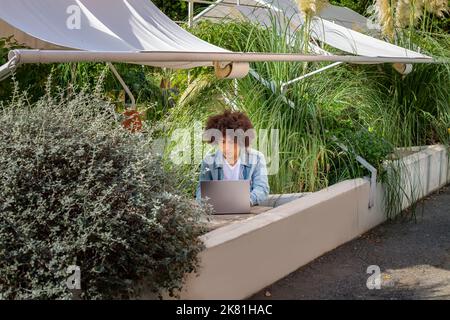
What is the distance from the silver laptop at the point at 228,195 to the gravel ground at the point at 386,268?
2.15ft

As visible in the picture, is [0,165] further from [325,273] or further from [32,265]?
[325,273]

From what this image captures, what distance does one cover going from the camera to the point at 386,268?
6832 mm

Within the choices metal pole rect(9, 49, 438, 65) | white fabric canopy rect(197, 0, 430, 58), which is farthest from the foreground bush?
white fabric canopy rect(197, 0, 430, 58)

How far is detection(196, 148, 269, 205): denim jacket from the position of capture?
22.5ft

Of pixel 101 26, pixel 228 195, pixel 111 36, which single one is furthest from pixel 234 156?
pixel 101 26

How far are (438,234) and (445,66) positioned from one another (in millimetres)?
3609

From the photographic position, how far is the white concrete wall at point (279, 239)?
534 centimetres

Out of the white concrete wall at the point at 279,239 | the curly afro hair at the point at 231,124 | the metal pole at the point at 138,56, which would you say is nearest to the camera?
the metal pole at the point at 138,56

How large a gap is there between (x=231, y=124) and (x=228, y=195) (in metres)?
0.65

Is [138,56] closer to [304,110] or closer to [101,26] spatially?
[101,26]

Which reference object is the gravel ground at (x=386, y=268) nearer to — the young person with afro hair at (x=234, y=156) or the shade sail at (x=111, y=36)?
the young person with afro hair at (x=234, y=156)

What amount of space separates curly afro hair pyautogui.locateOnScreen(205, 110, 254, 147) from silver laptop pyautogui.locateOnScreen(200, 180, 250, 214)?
1.89ft

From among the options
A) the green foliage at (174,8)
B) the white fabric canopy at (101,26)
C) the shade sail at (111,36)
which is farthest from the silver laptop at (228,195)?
the green foliage at (174,8)
